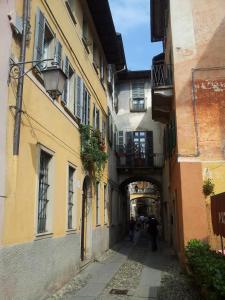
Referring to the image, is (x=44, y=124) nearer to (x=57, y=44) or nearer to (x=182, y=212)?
(x=57, y=44)

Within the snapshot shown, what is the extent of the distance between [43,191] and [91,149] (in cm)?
413

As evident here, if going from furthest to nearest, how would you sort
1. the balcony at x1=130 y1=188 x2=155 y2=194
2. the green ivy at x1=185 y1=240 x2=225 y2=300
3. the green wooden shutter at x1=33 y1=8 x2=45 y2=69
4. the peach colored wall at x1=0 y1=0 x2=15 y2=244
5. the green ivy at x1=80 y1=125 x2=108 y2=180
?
the balcony at x1=130 y1=188 x2=155 y2=194
the green ivy at x1=80 y1=125 x2=108 y2=180
the green wooden shutter at x1=33 y1=8 x2=45 y2=69
the peach colored wall at x1=0 y1=0 x2=15 y2=244
the green ivy at x1=185 y1=240 x2=225 y2=300

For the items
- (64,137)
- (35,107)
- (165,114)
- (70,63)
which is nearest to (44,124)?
(35,107)

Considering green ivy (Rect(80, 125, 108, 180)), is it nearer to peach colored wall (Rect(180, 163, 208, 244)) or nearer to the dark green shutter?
peach colored wall (Rect(180, 163, 208, 244))

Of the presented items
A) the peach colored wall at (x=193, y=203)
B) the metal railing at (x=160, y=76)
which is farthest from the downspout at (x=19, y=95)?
the metal railing at (x=160, y=76)

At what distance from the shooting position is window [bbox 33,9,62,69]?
770 cm

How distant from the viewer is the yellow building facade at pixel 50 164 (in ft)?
20.6

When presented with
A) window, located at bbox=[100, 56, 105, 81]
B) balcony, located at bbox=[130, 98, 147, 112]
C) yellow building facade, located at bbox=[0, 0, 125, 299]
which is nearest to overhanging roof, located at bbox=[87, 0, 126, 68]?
yellow building facade, located at bbox=[0, 0, 125, 299]

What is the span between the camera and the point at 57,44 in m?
9.23

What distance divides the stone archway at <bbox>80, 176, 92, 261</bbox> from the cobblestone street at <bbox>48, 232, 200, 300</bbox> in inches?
20.9

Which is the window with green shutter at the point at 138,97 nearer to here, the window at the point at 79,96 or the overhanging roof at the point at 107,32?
the overhanging roof at the point at 107,32

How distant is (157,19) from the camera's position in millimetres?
16906

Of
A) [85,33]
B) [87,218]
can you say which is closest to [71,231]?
[87,218]

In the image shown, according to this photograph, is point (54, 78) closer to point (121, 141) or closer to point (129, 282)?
point (129, 282)
